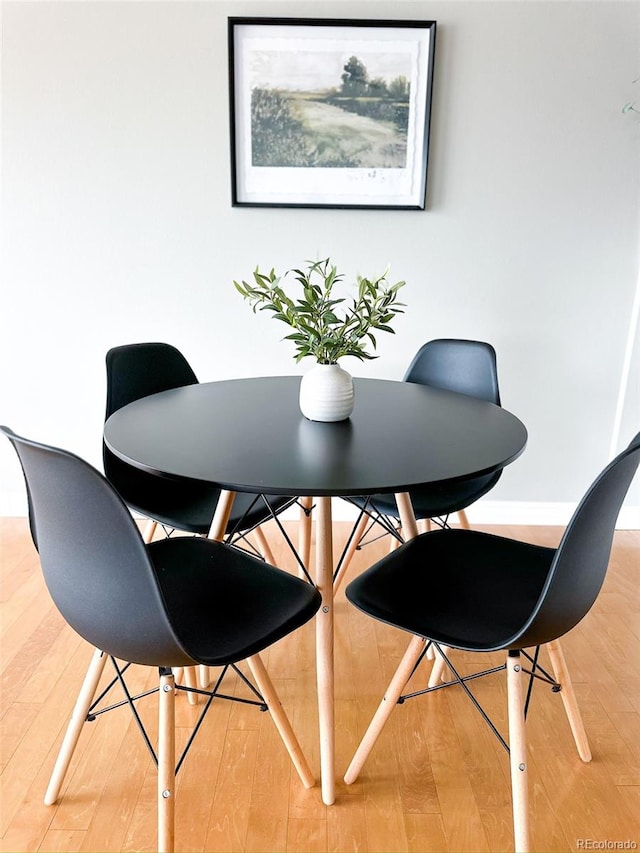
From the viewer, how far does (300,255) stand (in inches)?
110

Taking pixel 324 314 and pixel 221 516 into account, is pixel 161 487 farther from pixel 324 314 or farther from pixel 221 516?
pixel 324 314

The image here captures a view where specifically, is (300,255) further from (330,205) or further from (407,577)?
(407,577)

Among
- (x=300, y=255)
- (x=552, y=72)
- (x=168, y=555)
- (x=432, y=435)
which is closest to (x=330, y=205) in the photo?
(x=300, y=255)

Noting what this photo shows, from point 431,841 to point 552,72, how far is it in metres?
2.58

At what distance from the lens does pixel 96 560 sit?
1.16 m

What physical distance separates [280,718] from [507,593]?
561 millimetres

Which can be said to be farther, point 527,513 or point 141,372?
point 527,513

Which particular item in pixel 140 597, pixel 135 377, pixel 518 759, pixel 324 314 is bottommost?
pixel 518 759

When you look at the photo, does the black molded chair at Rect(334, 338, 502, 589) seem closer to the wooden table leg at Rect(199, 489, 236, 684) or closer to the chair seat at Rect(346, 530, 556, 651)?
the chair seat at Rect(346, 530, 556, 651)

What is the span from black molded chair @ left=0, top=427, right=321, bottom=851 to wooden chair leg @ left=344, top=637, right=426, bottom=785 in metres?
0.15

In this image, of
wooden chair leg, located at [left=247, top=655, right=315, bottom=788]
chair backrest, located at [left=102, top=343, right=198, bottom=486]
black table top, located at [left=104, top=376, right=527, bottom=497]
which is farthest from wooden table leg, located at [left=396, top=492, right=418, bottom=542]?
chair backrest, located at [left=102, top=343, right=198, bottom=486]

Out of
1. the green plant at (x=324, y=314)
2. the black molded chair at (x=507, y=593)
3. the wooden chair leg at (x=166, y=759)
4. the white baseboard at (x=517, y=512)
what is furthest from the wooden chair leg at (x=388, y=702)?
the white baseboard at (x=517, y=512)

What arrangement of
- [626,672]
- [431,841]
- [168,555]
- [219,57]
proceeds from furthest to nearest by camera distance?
[219,57], [626,672], [168,555], [431,841]

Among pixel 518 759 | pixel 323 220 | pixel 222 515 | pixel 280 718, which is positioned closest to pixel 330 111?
pixel 323 220
